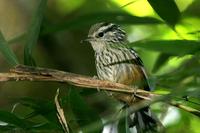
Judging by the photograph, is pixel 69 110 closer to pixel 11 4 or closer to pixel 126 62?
pixel 126 62

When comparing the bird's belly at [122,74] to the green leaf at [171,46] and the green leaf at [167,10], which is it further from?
the green leaf at [171,46]

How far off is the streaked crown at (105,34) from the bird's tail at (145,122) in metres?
1.06

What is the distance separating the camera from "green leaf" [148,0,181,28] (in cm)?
260

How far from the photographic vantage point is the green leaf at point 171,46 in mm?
2402

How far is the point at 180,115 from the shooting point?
363 centimetres

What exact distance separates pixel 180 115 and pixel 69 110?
116cm

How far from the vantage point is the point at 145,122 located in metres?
3.22

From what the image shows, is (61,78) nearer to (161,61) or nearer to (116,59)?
(161,61)

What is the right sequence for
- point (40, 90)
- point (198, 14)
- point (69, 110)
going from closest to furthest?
point (69, 110) < point (198, 14) < point (40, 90)

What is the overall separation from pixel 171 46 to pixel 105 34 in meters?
2.26

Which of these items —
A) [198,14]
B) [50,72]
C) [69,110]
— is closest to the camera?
[50,72]

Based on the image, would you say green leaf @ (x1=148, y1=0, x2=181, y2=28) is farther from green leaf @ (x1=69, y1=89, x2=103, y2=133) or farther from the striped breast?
the striped breast

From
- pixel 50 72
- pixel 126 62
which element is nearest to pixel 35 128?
pixel 50 72

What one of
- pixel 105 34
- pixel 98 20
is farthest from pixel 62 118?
pixel 105 34
